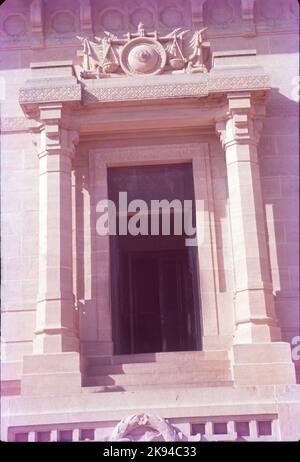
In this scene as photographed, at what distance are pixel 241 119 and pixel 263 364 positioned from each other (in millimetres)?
4844

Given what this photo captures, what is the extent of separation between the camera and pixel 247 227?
10.8 metres

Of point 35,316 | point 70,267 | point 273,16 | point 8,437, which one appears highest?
point 273,16

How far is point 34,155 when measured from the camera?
1230 centimetres

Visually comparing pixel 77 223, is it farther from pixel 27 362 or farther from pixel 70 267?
pixel 27 362

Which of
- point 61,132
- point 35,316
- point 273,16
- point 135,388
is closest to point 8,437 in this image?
point 135,388

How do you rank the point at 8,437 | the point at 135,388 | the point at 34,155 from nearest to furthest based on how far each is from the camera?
the point at 8,437 → the point at 135,388 → the point at 34,155

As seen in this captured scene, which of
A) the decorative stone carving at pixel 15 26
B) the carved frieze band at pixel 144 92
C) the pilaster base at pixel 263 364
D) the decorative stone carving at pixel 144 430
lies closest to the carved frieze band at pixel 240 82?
the carved frieze band at pixel 144 92

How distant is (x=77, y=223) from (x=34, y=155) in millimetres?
1860

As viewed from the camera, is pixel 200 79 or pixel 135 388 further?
pixel 200 79

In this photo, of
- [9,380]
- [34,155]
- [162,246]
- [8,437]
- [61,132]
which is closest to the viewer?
[8,437]

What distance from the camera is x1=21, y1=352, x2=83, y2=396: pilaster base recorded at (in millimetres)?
9578

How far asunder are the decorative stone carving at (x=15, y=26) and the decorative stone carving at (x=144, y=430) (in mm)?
9191

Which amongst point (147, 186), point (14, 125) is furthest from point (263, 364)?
point (14, 125)

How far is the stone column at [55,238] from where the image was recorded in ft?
33.7
